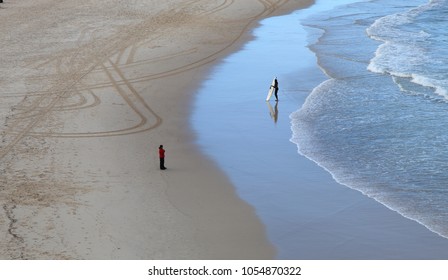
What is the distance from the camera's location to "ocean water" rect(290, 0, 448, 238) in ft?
66.8

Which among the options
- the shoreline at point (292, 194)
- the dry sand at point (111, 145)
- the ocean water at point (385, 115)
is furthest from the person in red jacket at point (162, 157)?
the ocean water at point (385, 115)

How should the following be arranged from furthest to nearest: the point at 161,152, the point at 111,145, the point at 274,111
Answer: the point at 274,111 < the point at 111,145 < the point at 161,152

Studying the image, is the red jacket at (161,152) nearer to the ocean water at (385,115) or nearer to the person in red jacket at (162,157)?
the person in red jacket at (162,157)

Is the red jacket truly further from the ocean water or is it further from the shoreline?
the ocean water

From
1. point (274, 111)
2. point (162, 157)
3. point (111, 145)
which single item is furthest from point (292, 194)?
point (274, 111)

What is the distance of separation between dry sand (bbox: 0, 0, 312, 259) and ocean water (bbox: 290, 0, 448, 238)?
12.4ft

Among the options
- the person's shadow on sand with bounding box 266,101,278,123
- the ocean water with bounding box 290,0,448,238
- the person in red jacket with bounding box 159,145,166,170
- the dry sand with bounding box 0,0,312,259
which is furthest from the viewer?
the person's shadow on sand with bounding box 266,101,278,123

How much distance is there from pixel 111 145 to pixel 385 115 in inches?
374

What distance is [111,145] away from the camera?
23.1 meters

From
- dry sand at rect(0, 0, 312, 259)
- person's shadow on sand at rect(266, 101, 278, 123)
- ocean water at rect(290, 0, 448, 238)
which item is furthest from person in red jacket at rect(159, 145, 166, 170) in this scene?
person's shadow on sand at rect(266, 101, 278, 123)

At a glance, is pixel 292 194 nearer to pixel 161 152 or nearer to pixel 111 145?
pixel 161 152

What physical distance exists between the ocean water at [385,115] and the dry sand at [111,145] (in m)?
3.79
